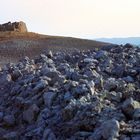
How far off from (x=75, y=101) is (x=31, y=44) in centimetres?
2028

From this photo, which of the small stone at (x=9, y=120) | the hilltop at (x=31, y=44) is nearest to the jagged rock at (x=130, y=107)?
the small stone at (x=9, y=120)

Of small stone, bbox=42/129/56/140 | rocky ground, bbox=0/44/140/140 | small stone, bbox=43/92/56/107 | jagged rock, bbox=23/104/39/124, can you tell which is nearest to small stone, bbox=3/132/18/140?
Result: rocky ground, bbox=0/44/140/140

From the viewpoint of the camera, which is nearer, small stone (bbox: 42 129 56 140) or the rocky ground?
the rocky ground

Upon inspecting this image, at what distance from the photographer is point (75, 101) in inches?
303

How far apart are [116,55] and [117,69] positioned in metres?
1.69

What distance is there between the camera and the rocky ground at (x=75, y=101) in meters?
6.79

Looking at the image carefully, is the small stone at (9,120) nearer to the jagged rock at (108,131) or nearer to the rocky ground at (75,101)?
the rocky ground at (75,101)

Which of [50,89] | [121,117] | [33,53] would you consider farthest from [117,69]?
[33,53]

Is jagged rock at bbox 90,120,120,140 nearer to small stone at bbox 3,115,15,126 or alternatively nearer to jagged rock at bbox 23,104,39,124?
jagged rock at bbox 23,104,39,124

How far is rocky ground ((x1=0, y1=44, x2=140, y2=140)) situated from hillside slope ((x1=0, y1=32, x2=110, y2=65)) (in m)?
13.0

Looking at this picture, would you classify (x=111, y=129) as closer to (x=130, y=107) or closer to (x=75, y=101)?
(x=130, y=107)

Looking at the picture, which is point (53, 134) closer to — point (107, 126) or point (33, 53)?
point (107, 126)

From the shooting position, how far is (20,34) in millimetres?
31188

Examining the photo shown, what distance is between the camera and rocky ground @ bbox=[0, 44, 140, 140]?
6793 millimetres
